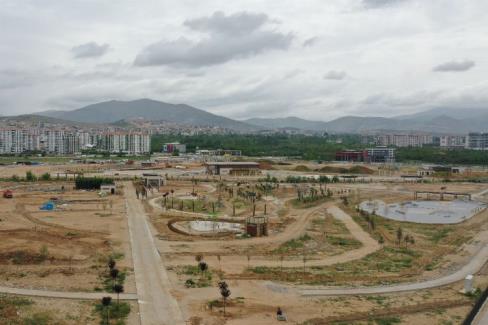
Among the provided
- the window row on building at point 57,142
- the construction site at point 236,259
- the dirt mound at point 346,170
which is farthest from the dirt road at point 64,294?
the window row on building at point 57,142

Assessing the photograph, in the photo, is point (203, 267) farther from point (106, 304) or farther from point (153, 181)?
point (153, 181)

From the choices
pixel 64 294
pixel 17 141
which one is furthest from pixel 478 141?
pixel 64 294

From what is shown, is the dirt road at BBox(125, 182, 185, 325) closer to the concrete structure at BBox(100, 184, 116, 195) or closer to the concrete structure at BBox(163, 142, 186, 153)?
the concrete structure at BBox(100, 184, 116, 195)

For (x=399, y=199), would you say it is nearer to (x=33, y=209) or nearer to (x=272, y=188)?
(x=272, y=188)

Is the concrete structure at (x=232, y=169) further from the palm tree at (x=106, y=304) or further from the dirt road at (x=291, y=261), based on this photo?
the palm tree at (x=106, y=304)

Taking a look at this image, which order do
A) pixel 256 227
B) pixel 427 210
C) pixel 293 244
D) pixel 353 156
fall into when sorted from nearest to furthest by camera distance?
1. pixel 293 244
2. pixel 256 227
3. pixel 427 210
4. pixel 353 156

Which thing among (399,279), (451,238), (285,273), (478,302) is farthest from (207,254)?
(451,238)
